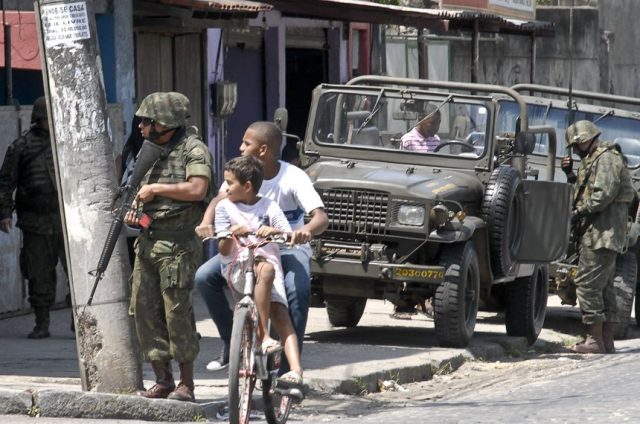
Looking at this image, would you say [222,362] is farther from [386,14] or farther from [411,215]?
[386,14]

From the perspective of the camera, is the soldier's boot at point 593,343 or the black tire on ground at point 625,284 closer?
the soldier's boot at point 593,343

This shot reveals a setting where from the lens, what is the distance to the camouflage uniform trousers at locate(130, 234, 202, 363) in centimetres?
805

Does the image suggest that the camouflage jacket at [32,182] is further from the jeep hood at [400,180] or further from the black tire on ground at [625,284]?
the black tire on ground at [625,284]

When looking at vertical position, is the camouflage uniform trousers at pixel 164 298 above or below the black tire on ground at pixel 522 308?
above

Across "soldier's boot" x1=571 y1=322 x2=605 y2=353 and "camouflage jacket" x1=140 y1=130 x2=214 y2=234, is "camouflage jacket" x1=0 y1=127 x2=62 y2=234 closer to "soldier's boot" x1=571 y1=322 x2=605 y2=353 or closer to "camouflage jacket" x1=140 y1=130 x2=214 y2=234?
"camouflage jacket" x1=140 y1=130 x2=214 y2=234

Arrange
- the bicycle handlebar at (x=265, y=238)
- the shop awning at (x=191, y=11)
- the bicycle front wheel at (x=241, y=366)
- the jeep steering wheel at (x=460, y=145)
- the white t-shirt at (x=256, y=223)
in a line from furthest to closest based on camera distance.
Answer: the shop awning at (x=191, y=11) → the jeep steering wheel at (x=460, y=145) → the white t-shirt at (x=256, y=223) → the bicycle handlebar at (x=265, y=238) → the bicycle front wheel at (x=241, y=366)

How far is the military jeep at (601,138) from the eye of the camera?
524 inches

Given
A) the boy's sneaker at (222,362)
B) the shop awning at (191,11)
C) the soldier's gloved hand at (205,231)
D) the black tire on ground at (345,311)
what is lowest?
the black tire on ground at (345,311)

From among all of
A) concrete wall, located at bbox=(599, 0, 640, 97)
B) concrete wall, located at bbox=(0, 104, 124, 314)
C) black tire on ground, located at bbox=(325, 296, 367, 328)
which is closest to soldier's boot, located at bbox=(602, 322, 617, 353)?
black tire on ground, located at bbox=(325, 296, 367, 328)

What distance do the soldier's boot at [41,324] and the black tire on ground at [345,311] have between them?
2481 mm

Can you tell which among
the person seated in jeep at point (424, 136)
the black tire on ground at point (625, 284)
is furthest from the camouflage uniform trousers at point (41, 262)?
the black tire on ground at point (625, 284)

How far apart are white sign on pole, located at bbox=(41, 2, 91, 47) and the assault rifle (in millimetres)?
725

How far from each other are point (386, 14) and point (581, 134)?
5388 millimetres

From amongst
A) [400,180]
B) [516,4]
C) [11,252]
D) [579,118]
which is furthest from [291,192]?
[516,4]
